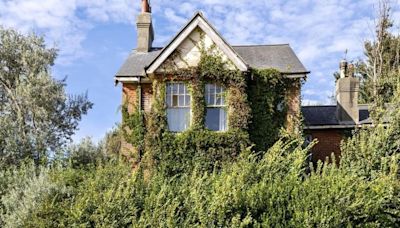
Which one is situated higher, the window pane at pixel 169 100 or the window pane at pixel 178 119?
the window pane at pixel 169 100

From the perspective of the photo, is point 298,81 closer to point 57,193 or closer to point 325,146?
point 325,146

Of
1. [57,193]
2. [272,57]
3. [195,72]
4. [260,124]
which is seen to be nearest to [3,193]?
[57,193]

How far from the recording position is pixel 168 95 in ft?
61.5

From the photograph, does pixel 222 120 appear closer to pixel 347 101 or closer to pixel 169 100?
pixel 169 100

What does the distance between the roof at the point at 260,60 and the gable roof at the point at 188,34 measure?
1173mm

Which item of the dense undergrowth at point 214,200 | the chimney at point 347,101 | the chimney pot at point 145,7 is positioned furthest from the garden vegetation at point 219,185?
the chimney pot at point 145,7

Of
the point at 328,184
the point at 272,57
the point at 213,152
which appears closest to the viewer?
the point at 328,184

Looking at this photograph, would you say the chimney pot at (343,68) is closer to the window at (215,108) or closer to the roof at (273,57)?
the roof at (273,57)

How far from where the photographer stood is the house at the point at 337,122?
20.9 m

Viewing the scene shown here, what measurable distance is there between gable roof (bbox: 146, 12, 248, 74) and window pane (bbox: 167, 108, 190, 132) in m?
1.71

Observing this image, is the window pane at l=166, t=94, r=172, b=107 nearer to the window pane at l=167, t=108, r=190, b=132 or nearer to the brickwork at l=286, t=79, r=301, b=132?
the window pane at l=167, t=108, r=190, b=132

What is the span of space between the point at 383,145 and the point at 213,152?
5.89 m

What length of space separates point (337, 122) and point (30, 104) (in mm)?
14209

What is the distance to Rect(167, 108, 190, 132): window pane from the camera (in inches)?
730
